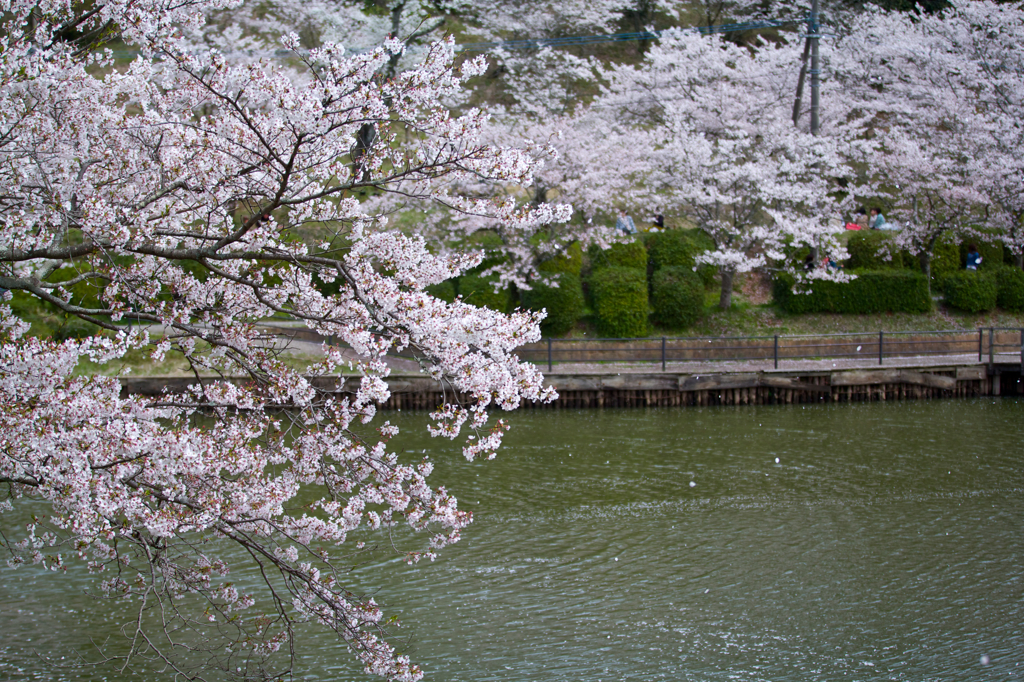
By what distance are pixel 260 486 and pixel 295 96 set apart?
232 cm

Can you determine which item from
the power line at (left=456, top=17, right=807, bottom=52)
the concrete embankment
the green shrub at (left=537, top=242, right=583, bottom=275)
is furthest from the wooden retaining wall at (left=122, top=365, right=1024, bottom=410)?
the power line at (left=456, top=17, right=807, bottom=52)

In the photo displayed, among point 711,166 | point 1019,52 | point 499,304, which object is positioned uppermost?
point 1019,52

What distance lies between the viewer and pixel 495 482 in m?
12.7

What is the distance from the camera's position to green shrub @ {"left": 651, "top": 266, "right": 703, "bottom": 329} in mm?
21281

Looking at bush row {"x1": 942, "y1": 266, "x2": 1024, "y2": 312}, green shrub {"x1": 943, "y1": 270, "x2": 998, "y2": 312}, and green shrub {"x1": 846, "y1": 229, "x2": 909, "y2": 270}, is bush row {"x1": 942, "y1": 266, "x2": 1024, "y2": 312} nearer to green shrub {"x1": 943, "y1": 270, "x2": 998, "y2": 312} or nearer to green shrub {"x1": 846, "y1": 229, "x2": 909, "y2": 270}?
green shrub {"x1": 943, "y1": 270, "x2": 998, "y2": 312}

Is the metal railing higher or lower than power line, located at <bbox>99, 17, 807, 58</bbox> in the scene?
lower

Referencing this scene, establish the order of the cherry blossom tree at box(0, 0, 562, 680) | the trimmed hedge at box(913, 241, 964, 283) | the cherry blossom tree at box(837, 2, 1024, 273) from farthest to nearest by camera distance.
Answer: the trimmed hedge at box(913, 241, 964, 283) < the cherry blossom tree at box(837, 2, 1024, 273) < the cherry blossom tree at box(0, 0, 562, 680)

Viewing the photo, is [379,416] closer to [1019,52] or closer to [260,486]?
[260,486]

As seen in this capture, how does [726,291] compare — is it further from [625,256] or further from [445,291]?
[445,291]

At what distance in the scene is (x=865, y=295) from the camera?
22438mm

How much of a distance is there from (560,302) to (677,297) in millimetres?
2848

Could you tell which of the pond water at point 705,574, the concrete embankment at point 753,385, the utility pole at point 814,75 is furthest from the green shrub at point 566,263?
the pond water at point 705,574

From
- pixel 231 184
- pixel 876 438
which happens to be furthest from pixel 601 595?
pixel 876 438

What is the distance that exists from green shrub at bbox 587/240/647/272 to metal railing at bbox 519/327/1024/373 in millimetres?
2661
